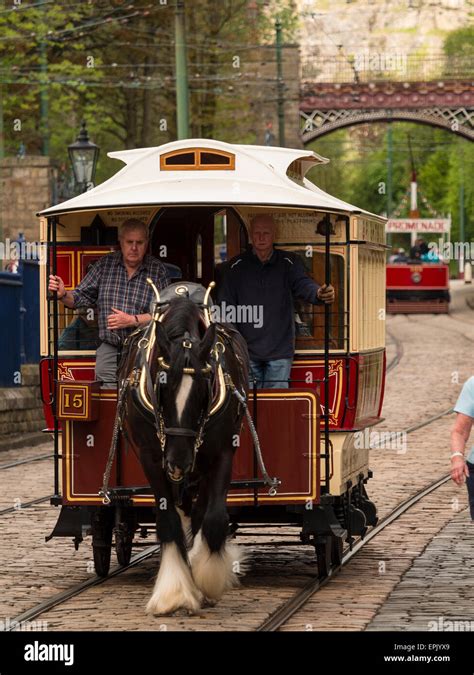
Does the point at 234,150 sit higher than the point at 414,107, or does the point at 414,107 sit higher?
the point at 414,107

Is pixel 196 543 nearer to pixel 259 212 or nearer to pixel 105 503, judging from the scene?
pixel 105 503

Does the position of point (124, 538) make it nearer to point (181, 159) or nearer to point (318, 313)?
point (318, 313)

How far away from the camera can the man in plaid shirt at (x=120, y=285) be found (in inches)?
469

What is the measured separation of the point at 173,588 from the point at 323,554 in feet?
5.99

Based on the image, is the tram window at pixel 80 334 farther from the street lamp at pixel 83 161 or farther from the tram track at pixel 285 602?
the street lamp at pixel 83 161

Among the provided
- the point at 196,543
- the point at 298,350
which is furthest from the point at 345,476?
the point at 196,543

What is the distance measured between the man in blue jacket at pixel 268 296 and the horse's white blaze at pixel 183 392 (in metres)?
1.77

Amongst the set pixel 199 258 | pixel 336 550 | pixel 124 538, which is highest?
pixel 199 258

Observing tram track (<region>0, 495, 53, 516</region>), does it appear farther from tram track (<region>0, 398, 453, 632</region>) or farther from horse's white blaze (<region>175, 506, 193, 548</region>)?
horse's white blaze (<region>175, 506, 193, 548</region>)

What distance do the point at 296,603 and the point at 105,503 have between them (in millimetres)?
1405

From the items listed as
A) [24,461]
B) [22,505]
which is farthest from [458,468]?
[24,461]

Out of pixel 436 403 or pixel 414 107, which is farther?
pixel 414 107

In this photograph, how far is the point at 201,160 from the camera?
12148 millimetres

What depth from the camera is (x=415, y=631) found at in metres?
9.56
